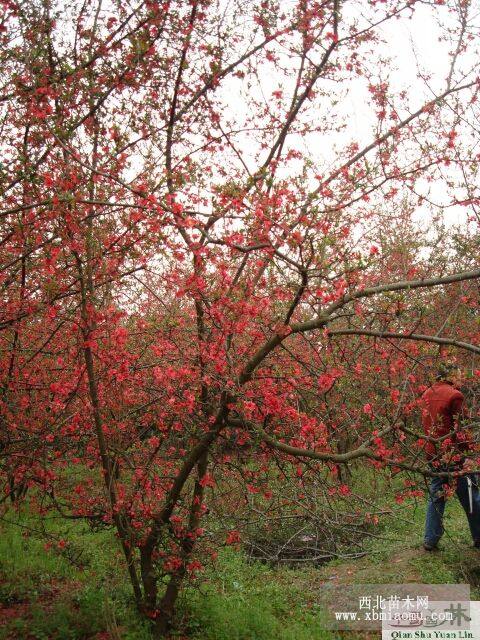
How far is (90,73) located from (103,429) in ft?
8.86

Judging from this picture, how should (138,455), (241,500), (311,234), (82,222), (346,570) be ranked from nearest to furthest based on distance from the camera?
(311,234), (82,222), (138,455), (241,500), (346,570)

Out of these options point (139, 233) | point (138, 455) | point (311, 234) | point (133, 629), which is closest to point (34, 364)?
point (138, 455)

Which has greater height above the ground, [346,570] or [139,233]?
[139,233]

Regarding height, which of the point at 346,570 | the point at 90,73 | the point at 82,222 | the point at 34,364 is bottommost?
the point at 346,570

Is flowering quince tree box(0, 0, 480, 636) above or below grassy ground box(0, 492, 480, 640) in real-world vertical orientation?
above

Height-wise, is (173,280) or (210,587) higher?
(173,280)

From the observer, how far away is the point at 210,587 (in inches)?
232

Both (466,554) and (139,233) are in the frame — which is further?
(466,554)

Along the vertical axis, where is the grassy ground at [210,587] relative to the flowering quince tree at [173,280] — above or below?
below

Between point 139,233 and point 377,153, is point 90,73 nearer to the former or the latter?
point 139,233

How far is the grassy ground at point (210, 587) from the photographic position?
15.2ft

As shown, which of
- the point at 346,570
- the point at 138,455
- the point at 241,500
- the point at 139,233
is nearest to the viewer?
the point at 139,233

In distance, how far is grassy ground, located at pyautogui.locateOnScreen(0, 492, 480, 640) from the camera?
4.63m

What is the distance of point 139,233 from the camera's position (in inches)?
176
